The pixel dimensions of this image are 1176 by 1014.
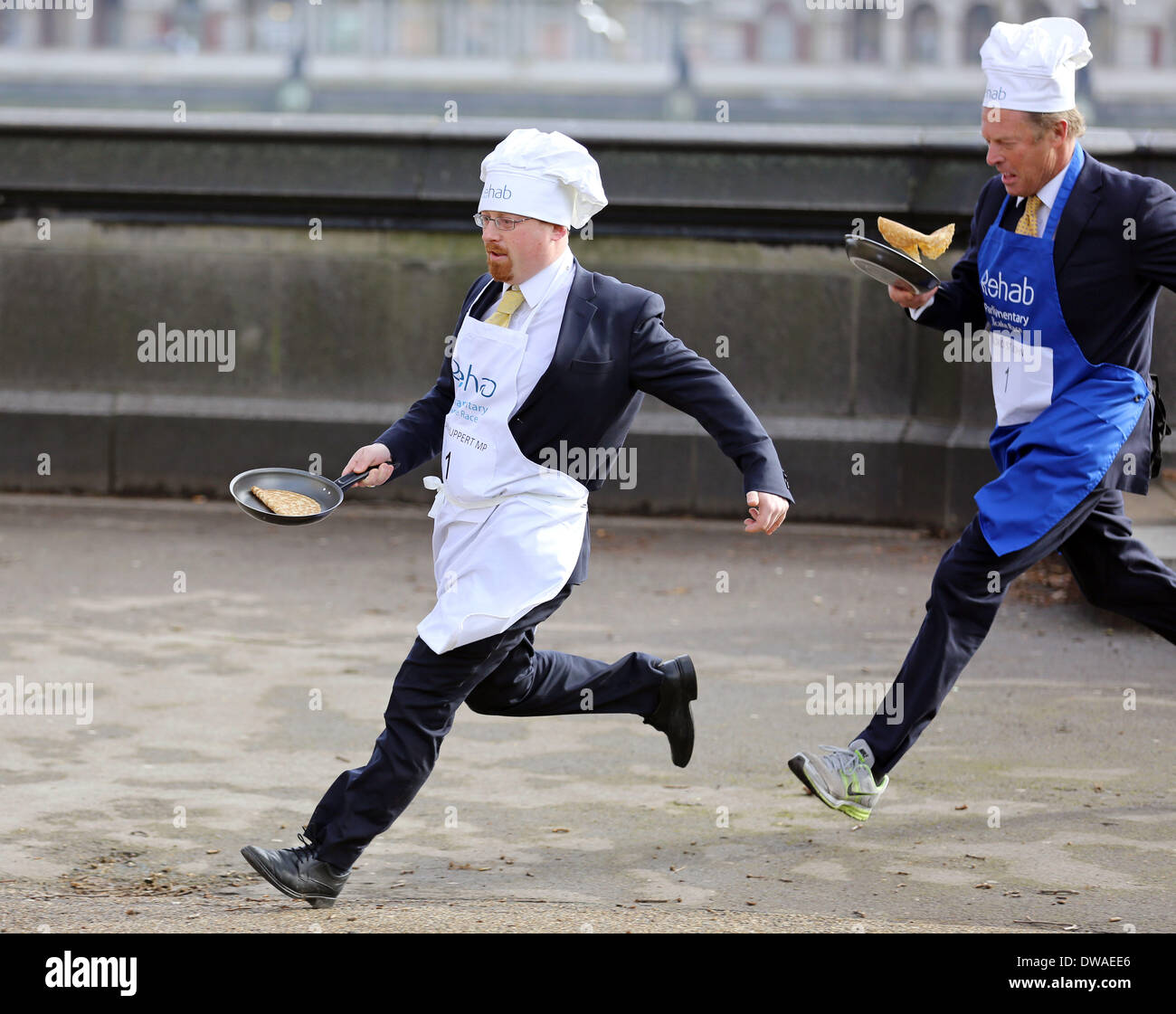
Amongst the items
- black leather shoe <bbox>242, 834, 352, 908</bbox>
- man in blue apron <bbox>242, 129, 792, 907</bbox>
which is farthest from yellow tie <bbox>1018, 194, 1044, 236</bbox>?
black leather shoe <bbox>242, 834, 352, 908</bbox>

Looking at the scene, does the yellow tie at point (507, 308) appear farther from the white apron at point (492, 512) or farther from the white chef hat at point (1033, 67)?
the white chef hat at point (1033, 67)

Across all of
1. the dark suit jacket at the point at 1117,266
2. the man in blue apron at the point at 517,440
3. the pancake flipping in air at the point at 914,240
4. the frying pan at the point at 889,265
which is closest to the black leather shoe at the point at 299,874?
the man in blue apron at the point at 517,440

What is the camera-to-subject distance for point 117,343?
1066 centimetres

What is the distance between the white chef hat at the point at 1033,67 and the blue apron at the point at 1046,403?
0.63ft

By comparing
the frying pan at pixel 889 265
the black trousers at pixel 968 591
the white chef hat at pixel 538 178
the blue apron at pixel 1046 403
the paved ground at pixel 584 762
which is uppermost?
the white chef hat at pixel 538 178

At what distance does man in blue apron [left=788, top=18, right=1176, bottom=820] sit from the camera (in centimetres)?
471

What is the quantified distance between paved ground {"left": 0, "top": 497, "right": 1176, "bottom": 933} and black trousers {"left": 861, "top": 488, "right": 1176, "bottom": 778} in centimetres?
38

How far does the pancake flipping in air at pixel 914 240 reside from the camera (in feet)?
17.1

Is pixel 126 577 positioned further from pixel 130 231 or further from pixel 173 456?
pixel 130 231

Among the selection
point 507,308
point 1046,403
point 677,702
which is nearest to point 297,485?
point 507,308

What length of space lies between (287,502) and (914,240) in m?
2.10

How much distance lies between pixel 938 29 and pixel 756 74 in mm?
1128

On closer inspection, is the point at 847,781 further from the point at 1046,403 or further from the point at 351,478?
the point at 351,478

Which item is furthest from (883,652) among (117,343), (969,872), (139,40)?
(139,40)
